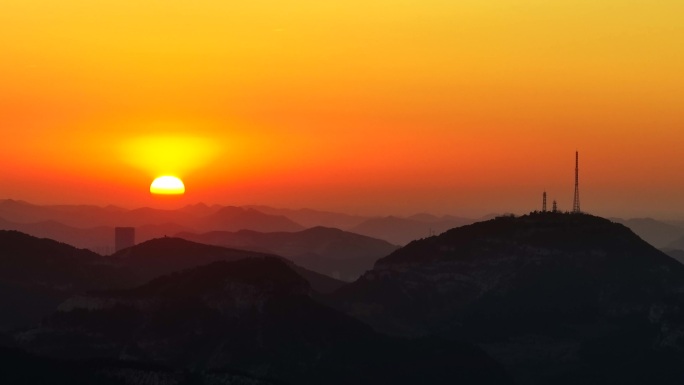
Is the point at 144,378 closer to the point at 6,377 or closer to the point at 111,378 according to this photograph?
the point at 111,378

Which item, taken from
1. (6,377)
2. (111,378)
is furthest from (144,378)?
(6,377)

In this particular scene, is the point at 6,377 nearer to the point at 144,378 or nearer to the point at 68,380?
the point at 68,380

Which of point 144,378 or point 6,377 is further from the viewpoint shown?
point 144,378

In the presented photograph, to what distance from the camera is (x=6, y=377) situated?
185625 mm

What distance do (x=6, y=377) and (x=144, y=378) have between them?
21288 millimetres

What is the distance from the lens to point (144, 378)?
198625 millimetres

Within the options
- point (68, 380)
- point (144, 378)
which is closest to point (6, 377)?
point (68, 380)

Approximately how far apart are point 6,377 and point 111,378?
1660cm

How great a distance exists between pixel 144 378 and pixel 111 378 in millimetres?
4867

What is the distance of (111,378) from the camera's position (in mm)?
196625

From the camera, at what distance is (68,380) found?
190m

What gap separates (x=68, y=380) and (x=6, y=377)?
8653 mm

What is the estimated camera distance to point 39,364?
195375mm
